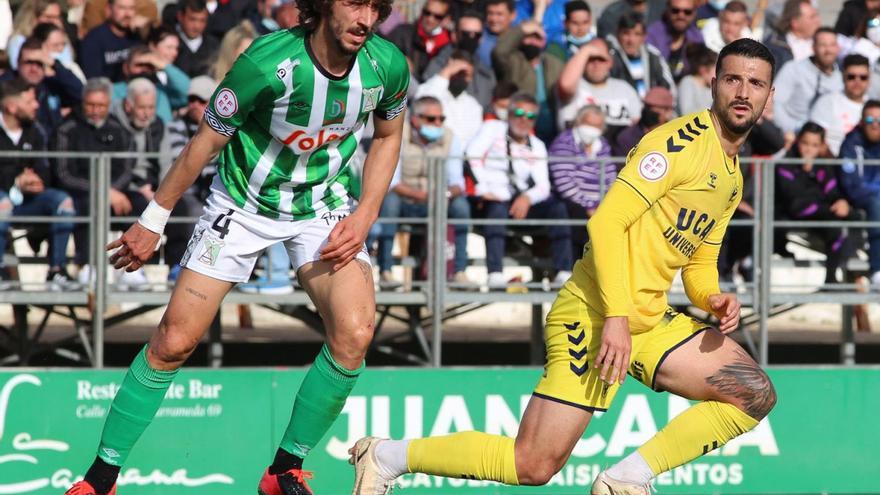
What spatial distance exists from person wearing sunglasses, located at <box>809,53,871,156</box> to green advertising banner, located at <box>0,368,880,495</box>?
2.33 m

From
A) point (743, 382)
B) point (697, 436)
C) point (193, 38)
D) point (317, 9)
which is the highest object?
point (193, 38)

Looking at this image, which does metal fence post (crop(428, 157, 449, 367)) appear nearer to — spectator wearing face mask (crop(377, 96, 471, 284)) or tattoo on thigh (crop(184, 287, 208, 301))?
spectator wearing face mask (crop(377, 96, 471, 284))

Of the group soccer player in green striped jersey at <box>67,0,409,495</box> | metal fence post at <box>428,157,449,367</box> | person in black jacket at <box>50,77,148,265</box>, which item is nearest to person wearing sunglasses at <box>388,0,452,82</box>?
metal fence post at <box>428,157,449,367</box>

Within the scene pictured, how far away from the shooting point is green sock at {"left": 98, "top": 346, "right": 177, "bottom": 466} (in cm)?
645

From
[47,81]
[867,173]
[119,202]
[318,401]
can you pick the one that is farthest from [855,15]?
[318,401]

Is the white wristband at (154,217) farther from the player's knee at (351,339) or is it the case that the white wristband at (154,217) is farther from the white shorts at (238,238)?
the player's knee at (351,339)

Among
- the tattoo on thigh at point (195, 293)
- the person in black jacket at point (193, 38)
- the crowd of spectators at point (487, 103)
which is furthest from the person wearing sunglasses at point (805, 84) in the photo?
the tattoo on thigh at point (195, 293)

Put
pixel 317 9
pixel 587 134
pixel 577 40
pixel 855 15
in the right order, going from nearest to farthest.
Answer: pixel 317 9
pixel 587 134
pixel 577 40
pixel 855 15

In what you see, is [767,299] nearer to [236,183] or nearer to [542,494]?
[542,494]

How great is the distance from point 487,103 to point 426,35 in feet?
2.77

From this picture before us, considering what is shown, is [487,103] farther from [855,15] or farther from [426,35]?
[855,15]

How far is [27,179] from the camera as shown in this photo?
33.2ft

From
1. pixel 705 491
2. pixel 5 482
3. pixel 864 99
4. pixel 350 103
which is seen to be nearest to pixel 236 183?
pixel 350 103

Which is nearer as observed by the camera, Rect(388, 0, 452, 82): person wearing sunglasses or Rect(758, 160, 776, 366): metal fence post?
Rect(758, 160, 776, 366): metal fence post
